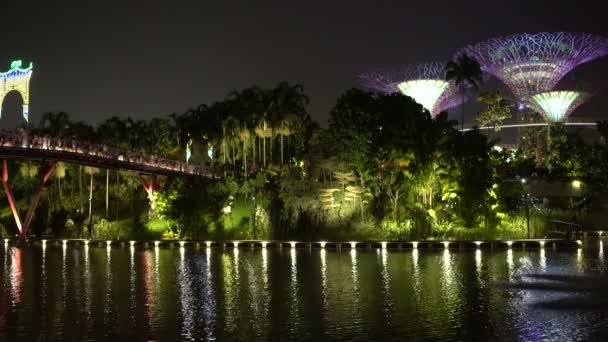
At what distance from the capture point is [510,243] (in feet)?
169

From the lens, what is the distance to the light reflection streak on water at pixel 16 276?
30.1m

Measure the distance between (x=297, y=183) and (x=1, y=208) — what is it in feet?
138

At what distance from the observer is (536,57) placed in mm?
81438

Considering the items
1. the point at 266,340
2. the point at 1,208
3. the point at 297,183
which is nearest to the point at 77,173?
the point at 1,208

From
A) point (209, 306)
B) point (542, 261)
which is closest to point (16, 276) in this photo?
point (209, 306)

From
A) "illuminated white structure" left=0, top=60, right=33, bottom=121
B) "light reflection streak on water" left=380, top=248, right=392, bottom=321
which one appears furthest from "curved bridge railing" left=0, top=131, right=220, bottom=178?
"light reflection streak on water" left=380, top=248, right=392, bottom=321

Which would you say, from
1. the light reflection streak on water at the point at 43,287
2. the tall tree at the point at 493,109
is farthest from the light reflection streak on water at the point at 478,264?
the tall tree at the point at 493,109

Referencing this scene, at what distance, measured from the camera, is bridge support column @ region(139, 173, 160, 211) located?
75188 millimetres

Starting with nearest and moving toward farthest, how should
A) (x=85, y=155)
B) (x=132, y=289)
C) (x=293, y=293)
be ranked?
(x=293, y=293), (x=132, y=289), (x=85, y=155)

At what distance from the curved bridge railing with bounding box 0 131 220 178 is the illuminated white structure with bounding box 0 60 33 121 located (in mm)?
2596

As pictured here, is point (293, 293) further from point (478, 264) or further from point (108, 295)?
point (478, 264)

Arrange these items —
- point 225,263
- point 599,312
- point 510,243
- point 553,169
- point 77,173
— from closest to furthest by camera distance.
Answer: point 599,312, point 225,263, point 510,243, point 553,169, point 77,173

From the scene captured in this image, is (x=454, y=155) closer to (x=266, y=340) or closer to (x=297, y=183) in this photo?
(x=297, y=183)

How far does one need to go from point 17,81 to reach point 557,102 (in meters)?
64.6
